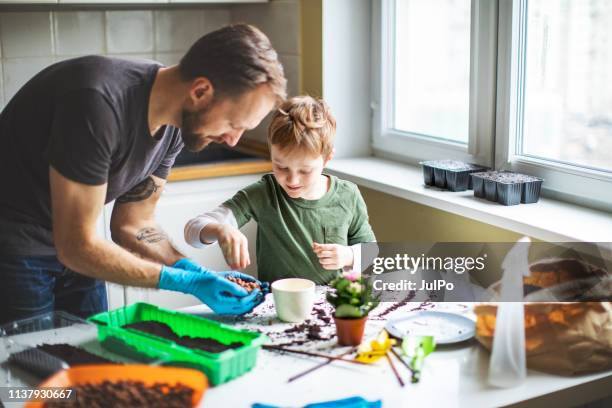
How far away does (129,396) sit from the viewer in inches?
38.4

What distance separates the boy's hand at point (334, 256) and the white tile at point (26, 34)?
3.82 feet

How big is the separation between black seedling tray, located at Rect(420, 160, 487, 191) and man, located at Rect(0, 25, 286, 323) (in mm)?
815

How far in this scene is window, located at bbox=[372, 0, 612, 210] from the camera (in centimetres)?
170

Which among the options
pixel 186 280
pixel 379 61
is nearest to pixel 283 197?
→ pixel 186 280

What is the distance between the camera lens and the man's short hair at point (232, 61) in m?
1.09

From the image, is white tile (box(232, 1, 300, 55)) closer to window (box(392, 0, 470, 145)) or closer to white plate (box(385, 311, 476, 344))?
window (box(392, 0, 470, 145))

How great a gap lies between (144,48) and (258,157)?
0.74m

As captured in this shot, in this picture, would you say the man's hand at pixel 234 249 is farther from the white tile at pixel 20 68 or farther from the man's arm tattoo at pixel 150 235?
the white tile at pixel 20 68

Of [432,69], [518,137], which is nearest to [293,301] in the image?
[518,137]

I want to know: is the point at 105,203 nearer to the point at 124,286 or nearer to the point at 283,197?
the point at 124,286

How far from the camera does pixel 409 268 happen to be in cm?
142

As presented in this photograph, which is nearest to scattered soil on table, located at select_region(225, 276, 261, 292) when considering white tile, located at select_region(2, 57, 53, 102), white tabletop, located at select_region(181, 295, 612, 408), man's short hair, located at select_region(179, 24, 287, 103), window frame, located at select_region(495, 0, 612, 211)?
white tabletop, located at select_region(181, 295, 612, 408)

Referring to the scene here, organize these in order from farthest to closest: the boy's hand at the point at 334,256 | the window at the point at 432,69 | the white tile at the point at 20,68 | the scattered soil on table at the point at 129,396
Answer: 1. the white tile at the point at 20,68
2. the window at the point at 432,69
3. the boy's hand at the point at 334,256
4. the scattered soil on table at the point at 129,396

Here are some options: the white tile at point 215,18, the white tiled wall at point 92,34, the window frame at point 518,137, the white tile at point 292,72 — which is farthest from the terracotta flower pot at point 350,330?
the white tile at point 215,18
